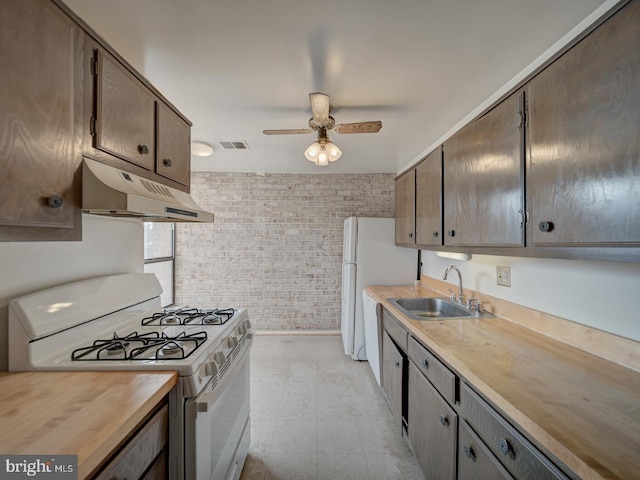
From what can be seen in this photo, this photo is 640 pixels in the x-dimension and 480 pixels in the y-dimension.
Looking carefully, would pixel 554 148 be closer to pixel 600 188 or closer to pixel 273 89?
pixel 600 188

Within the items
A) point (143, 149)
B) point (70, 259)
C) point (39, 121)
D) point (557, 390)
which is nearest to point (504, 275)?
point (557, 390)

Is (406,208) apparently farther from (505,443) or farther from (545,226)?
(505,443)

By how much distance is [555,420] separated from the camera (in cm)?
77

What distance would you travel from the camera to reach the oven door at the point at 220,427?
3.38ft

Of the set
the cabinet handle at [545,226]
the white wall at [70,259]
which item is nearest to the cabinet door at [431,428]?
the cabinet handle at [545,226]

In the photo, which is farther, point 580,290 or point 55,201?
point 580,290

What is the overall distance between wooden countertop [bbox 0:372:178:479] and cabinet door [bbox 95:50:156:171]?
904 mm

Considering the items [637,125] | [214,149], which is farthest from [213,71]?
[637,125]

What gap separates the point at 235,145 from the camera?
306 cm

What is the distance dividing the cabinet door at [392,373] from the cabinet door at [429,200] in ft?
2.89

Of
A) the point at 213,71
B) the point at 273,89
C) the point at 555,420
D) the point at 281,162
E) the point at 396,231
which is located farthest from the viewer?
the point at 281,162

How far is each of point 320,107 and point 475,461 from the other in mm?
2106

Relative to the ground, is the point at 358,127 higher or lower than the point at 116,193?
higher

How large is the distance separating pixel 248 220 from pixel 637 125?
12.5 ft
